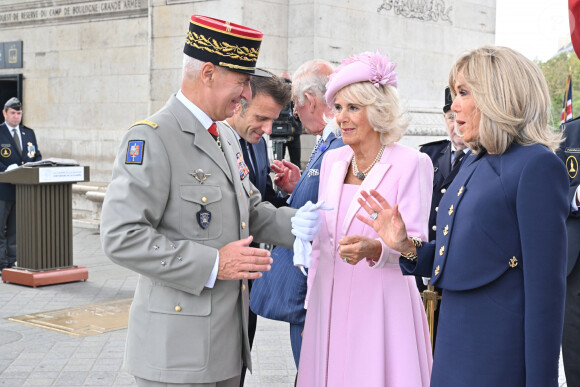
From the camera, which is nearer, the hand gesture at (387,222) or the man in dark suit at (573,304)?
the hand gesture at (387,222)

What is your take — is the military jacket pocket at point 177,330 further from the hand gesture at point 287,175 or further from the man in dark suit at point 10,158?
the man in dark suit at point 10,158

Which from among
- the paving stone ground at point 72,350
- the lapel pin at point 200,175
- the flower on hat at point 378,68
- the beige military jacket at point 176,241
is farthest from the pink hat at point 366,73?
the paving stone ground at point 72,350

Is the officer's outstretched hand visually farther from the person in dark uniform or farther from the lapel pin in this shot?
the person in dark uniform

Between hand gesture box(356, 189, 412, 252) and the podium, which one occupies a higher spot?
hand gesture box(356, 189, 412, 252)

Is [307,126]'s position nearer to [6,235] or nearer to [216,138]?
[216,138]

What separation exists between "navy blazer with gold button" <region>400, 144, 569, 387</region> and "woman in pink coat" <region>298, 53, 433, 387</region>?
611mm

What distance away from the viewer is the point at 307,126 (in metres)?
4.59

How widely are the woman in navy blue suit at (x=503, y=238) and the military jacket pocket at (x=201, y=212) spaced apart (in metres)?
0.81

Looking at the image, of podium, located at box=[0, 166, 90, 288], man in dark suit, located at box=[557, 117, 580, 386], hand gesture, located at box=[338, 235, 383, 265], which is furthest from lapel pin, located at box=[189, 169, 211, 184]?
podium, located at box=[0, 166, 90, 288]

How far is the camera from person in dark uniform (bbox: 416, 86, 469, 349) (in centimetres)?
467

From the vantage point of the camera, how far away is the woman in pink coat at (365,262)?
339cm

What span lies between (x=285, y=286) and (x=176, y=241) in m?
1.11

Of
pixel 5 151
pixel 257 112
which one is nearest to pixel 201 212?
pixel 257 112

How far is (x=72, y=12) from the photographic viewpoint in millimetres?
14688
